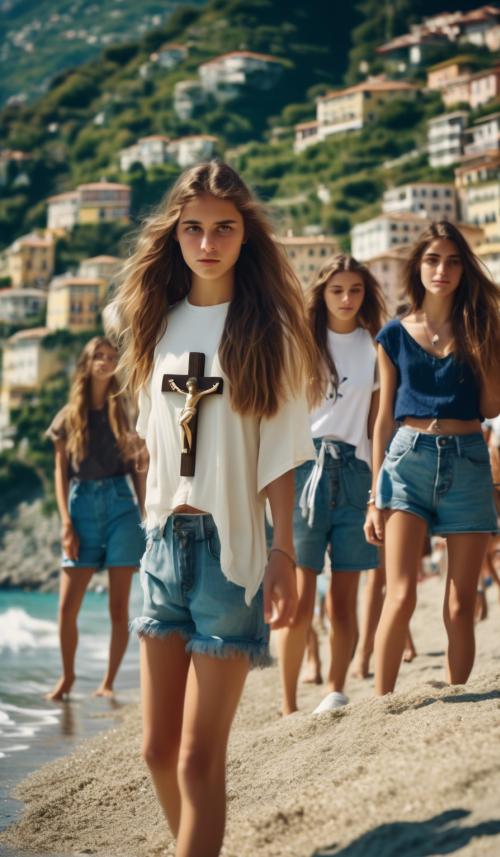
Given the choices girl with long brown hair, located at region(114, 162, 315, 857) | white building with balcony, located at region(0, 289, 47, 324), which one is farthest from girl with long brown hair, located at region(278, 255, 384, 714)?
white building with balcony, located at region(0, 289, 47, 324)

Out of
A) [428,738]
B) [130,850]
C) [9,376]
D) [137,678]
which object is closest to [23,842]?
[130,850]

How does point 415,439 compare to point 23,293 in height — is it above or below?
below

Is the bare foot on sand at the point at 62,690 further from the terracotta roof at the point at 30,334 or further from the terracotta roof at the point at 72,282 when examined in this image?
the terracotta roof at the point at 72,282

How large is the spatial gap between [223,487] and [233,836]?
0.93 meters

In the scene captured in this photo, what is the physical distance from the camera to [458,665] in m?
5.04

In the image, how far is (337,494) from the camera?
237 inches

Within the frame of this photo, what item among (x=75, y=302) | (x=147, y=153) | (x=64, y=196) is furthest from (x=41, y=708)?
(x=147, y=153)

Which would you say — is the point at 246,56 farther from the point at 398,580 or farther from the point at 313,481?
the point at 398,580

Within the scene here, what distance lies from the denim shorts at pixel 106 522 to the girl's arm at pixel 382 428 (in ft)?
8.50

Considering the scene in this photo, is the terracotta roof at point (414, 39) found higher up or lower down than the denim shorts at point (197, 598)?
higher up

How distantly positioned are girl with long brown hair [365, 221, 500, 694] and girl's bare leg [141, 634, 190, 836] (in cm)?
163

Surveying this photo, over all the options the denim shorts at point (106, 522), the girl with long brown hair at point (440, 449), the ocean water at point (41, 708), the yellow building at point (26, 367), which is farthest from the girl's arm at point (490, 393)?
the yellow building at point (26, 367)

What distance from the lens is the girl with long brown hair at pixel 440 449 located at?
4.79m

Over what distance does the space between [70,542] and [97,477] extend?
38 centimetres
